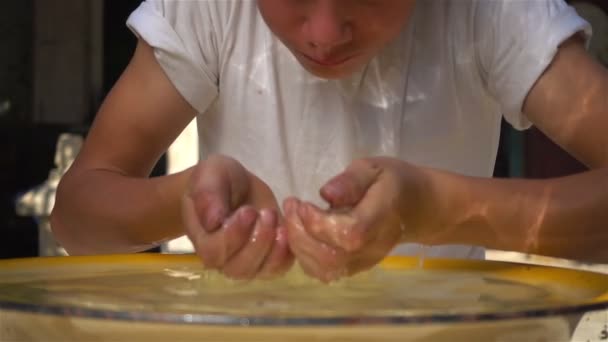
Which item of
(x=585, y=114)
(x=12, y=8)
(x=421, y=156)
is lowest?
(x=12, y=8)

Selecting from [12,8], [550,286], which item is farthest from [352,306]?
[12,8]

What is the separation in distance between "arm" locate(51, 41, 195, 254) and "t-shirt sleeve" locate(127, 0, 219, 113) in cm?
1

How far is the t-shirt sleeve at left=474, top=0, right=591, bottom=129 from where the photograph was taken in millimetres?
1146

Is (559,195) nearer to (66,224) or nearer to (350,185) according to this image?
(350,185)

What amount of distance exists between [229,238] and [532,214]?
38 cm

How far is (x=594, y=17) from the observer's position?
337 cm

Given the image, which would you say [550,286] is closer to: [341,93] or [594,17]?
[341,93]

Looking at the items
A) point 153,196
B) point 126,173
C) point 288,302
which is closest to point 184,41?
point 126,173

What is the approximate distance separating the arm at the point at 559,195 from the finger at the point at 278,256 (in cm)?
23

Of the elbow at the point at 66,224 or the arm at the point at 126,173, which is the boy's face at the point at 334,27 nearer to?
the arm at the point at 126,173

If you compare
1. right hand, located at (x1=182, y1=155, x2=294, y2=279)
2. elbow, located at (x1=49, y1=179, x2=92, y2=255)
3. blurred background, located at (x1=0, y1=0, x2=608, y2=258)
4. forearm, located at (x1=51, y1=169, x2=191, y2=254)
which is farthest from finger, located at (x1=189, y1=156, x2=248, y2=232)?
blurred background, located at (x1=0, y1=0, x2=608, y2=258)

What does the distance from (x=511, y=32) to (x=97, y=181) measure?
0.50 metres

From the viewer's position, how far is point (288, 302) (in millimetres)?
662

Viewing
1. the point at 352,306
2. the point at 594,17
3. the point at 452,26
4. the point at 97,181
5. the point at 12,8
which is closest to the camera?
the point at 352,306
